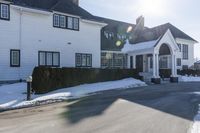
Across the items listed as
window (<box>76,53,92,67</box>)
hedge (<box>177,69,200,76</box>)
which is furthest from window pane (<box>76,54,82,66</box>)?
hedge (<box>177,69,200,76</box>)

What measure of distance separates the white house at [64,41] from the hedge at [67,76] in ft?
11.4

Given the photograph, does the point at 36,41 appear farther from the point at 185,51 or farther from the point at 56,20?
the point at 185,51

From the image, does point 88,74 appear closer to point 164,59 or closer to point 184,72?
point 164,59

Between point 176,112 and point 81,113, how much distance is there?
424 centimetres

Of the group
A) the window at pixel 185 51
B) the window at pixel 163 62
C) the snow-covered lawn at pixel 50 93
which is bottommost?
the snow-covered lawn at pixel 50 93

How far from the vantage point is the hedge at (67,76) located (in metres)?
18.4

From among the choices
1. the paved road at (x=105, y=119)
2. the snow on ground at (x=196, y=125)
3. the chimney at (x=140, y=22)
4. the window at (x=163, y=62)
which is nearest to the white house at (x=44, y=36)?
the window at (x=163, y=62)

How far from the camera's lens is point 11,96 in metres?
16.5

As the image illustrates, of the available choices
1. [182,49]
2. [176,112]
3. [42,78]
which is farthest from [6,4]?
[182,49]

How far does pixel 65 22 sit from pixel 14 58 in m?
6.46

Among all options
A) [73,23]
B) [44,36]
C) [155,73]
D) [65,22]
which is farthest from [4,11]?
[155,73]

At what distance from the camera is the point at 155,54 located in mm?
29219

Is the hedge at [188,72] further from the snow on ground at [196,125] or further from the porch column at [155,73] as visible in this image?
the snow on ground at [196,125]

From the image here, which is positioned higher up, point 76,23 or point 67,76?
point 76,23
